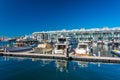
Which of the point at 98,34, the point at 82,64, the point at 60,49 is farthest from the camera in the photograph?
the point at 98,34

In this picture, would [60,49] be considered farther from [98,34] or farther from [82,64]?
[98,34]

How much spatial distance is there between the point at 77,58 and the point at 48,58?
624cm

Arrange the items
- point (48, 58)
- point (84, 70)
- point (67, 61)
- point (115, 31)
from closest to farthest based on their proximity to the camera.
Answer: point (84, 70) < point (67, 61) < point (48, 58) < point (115, 31)

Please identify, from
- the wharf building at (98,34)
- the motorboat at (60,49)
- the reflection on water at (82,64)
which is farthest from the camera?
the wharf building at (98,34)

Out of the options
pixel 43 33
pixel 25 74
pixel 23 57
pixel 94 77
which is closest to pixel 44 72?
pixel 25 74

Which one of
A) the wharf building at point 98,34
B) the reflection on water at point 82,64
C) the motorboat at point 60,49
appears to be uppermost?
the wharf building at point 98,34

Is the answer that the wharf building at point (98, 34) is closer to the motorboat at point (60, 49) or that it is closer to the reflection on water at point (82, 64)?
the motorboat at point (60, 49)

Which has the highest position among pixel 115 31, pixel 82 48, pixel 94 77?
pixel 115 31

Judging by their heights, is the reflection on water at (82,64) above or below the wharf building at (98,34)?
below

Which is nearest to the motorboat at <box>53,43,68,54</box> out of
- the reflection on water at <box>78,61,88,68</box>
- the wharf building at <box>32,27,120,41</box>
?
the reflection on water at <box>78,61,88,68</box>

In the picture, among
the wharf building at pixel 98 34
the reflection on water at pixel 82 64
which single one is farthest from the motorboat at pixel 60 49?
the wharf building at pixel 98 34

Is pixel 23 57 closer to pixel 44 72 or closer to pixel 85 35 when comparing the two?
pixel 44 72

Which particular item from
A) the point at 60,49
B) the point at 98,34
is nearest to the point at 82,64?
the point at 60,49

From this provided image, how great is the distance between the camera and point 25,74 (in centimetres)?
2262
